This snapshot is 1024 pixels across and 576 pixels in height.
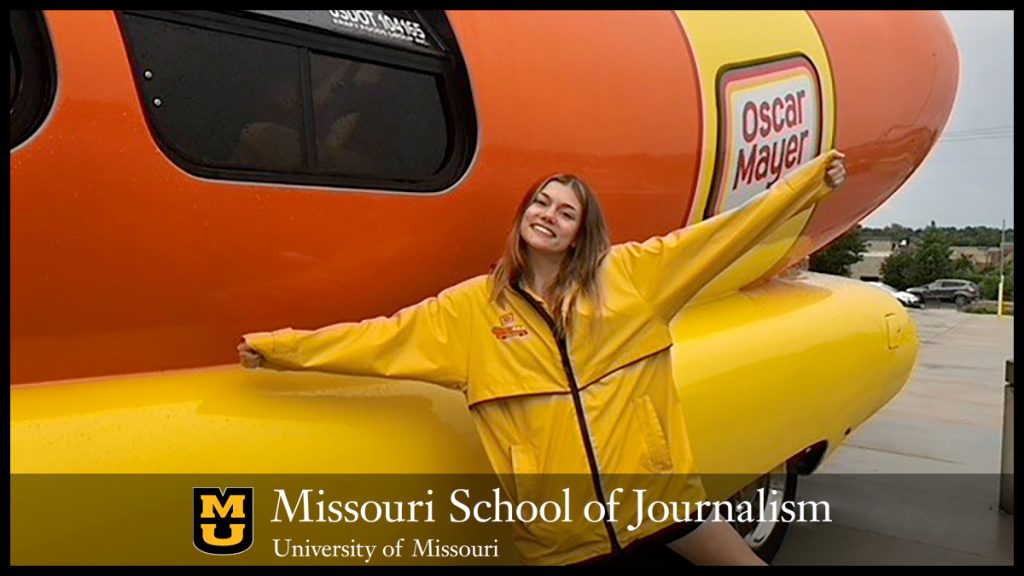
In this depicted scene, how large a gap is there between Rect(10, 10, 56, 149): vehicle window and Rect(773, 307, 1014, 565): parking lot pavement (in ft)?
8.82

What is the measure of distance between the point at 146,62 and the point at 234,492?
688mm

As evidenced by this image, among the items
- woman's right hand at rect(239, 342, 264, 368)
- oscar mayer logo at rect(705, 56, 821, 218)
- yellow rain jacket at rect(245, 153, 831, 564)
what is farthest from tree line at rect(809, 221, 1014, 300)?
woman's right hand at rect(239, 342, 264, 368)

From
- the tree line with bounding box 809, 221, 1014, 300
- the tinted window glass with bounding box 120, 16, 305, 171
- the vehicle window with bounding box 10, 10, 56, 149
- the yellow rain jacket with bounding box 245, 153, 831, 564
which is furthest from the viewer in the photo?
the tree line with bounding box 809, 221, 1014, 300

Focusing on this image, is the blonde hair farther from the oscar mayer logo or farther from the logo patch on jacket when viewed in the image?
the oscar mayer logo

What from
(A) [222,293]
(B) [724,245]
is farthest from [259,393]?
(B) [724,245]

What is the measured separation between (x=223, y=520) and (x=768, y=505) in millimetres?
2153

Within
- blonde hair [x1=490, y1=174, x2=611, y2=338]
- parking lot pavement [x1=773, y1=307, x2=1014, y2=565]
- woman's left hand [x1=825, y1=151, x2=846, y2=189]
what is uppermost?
woman's left hand [x1=825, y1=151, x2=846, y2=189]

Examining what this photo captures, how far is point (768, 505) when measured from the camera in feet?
10.3

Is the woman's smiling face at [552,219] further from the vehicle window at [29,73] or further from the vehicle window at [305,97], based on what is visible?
the vehicle window at [29,73]

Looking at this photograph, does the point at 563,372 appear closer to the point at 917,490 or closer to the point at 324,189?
the point at 324,189

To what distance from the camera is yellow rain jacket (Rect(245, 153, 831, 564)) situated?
64.1 inches

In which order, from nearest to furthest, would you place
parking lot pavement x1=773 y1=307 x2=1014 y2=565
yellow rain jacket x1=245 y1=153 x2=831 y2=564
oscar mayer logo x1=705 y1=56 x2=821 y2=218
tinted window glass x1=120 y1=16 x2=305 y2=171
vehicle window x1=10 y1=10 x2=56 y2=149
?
vehicle window x1=10 y1=10 x2=56 y2=149, tinted window glass x1=120 y1=16 x2=305 y2=171, yellow rain jacket x1=245 y1=153 x2=831 y2=564, oscar mayer logo x1=705 y1=56 x2=821 y2=218, parking lot pavement x1=773 y1=307 x2=1014 y2=565

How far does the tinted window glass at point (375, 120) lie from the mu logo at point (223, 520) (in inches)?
23.1

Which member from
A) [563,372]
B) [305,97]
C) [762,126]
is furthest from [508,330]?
[762,126]
